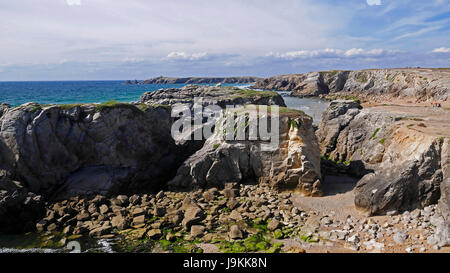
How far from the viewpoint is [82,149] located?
989 inches

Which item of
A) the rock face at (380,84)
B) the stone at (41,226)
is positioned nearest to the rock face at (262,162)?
the stone at (41,226)

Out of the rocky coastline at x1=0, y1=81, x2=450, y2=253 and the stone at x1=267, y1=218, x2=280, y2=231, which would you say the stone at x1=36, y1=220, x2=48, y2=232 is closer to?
the rocky coastline at x1=0, y1=81, x2=450, y2=253

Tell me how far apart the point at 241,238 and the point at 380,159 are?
54.4 feet

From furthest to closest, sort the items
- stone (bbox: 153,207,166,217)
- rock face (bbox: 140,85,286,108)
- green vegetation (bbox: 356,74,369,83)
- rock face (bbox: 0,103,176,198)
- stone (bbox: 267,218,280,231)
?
green vegetation (bbox: 356,74,369,83) → rock face (bbox: 140,85,286,108) → rock face (bbox: 0,103,176,198) → stone (bbox: 153,207,166,217) → stone (bbox: 267,218,280,231)

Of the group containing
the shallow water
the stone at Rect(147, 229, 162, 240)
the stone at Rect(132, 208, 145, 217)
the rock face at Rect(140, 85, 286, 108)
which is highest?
the rock face at Rect(140, 85, 286, 108)

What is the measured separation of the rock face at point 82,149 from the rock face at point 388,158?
18.2m

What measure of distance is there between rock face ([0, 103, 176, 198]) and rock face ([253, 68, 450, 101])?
209 ft

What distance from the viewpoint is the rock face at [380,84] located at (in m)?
66.9

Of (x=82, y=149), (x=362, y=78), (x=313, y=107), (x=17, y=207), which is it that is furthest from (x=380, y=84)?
(x=17, y=207)

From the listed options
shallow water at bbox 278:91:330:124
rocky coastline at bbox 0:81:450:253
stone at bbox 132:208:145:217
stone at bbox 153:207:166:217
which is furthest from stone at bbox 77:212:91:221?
shallow water at bbox 278:91:330:124

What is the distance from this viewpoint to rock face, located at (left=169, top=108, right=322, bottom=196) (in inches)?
918

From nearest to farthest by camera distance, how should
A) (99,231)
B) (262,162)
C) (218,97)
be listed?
(99,231) < (262,162) < (218,97)

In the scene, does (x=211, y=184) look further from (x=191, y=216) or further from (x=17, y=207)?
(x=17, y=207)

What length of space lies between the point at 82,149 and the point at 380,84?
101m
